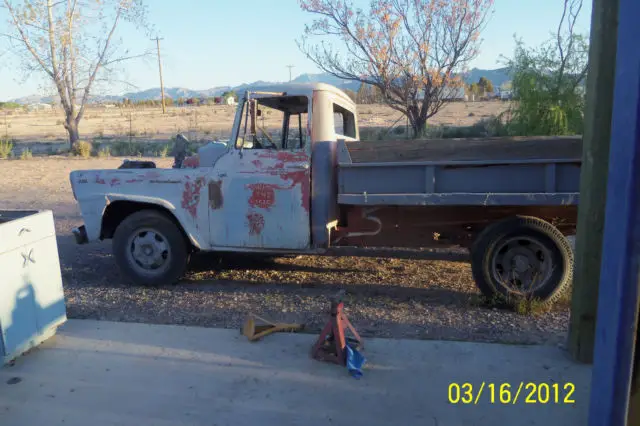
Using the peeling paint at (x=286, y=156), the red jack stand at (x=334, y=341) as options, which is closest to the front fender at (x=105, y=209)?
the peeling paint at (x=286, y=156)

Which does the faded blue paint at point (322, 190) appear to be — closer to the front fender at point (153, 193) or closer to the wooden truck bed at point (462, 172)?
the wooden truck bed at point (462, 172)

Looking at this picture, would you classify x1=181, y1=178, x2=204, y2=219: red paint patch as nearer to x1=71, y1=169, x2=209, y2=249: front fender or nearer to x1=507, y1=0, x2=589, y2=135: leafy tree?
x1=71, y1=169, x2=209, y2=249: front fender

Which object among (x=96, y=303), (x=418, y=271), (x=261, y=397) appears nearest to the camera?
(x=261, y=397)

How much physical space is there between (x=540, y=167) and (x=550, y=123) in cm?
765

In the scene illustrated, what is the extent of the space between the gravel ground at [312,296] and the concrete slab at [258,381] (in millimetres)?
378

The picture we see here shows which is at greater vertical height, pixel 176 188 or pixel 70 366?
pixel 176 188

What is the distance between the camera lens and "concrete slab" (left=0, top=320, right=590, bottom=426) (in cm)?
336

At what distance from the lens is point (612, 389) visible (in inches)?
81.7

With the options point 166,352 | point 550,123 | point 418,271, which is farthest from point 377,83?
point 166,352

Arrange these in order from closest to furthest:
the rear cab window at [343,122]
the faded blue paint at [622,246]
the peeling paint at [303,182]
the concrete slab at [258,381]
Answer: the faded blue paint at [622,246], the concrete slab at [258,381], the peeling paint at [303,182], the rear cab window at [343,122]

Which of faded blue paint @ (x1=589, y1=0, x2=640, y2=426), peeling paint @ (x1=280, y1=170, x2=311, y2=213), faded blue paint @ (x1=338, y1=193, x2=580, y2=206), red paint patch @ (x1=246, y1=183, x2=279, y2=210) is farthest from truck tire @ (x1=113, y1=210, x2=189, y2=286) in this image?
faded blue paint @ (x1=589, y1=0, x2=640, y2=426)

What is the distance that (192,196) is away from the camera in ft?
19.4

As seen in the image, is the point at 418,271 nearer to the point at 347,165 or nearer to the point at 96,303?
the point at 347,165

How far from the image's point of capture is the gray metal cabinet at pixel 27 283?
3.85 metres
